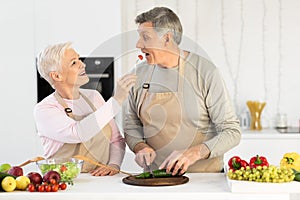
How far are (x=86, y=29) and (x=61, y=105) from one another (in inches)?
63.2

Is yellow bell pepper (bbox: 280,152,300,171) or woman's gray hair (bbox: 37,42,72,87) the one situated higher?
woman's gray hair (bbox: 37,42,72,87)

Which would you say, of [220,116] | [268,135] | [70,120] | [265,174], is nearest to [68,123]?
[70,120]

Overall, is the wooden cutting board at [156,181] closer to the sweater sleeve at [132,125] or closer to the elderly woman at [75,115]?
the elderly woman at [75,115]

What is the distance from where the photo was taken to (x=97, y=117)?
8.12ft

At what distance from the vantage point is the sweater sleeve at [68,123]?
8.12 ft

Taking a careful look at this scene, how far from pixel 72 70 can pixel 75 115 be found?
198 millimetres

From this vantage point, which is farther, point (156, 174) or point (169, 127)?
point (169, 127)

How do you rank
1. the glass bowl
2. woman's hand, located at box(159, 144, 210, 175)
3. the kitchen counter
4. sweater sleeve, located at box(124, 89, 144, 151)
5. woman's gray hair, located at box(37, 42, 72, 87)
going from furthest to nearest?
sweater sleeve, located at box(124, 89, 144, 151) → woman's gray hair, located at box(37, 42, 72, 87) → woman's hand, located at box(159, 144, 210, 175) → the glass bowl → the kitchen counter

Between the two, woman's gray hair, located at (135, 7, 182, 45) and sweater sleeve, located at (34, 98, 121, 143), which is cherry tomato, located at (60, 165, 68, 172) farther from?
woman's gray hair, located at (135, 7, 182, 45)

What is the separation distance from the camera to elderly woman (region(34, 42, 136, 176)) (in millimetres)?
2494

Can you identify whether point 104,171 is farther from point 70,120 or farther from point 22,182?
point 22,182

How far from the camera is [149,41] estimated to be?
8.13 ft

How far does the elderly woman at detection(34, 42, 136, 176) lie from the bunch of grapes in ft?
1.87

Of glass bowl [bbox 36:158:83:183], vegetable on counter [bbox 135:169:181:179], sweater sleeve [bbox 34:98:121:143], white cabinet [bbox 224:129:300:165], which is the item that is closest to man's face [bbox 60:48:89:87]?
sweater sleeve [bbox 34:98:121:143]
